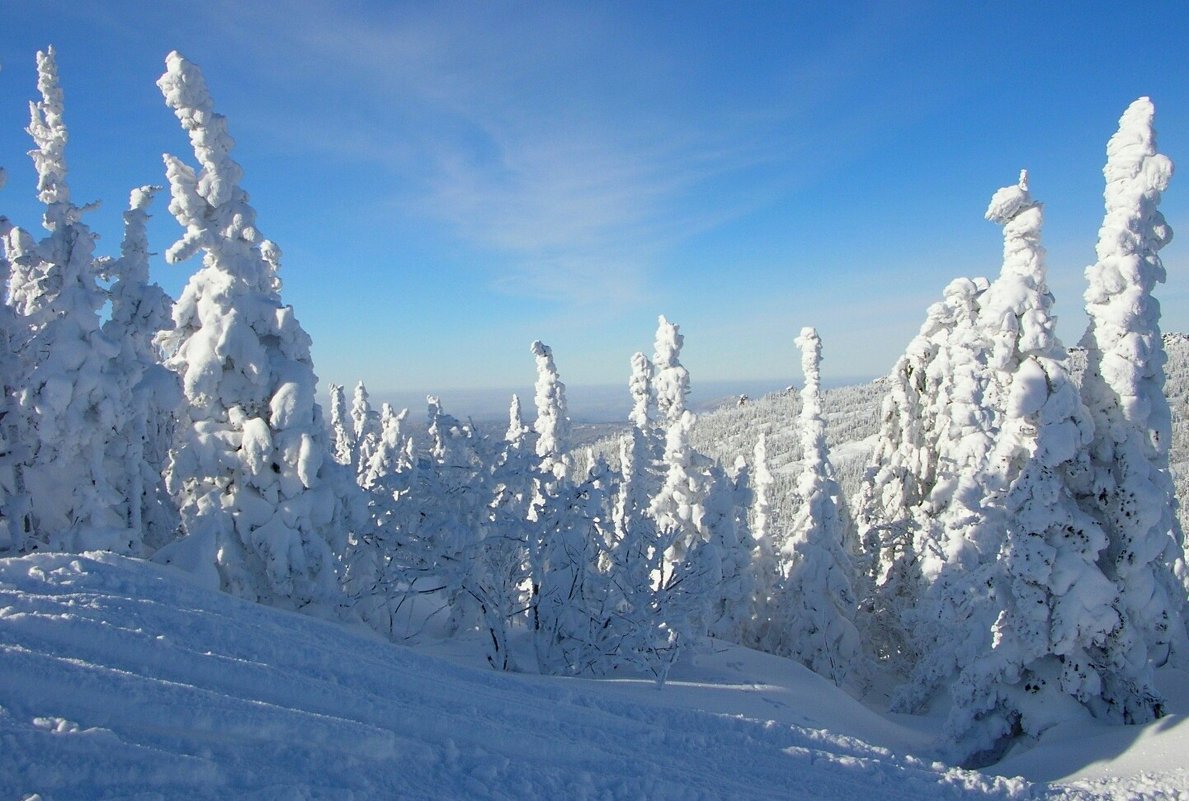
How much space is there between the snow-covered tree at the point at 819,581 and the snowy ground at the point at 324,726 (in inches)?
572

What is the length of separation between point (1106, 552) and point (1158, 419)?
3130mm

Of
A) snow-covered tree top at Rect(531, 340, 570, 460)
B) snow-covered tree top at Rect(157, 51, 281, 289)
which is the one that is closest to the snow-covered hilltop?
snow-covered tree top at Rect(157, 51, 281, 289)

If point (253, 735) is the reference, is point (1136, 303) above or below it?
above

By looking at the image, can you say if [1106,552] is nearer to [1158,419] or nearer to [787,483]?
[1158,419]

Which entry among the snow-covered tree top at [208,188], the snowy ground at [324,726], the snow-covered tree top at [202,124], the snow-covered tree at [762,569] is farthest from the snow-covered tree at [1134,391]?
the snow-covered tree top at [202,124]

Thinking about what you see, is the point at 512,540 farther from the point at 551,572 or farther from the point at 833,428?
the point at 833,428

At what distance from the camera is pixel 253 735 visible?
5.93 meters

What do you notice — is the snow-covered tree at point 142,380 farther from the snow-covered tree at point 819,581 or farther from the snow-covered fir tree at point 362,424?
the snow-covered fir tree at point 362,424

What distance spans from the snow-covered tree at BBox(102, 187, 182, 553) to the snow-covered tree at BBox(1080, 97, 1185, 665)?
68.0 ft

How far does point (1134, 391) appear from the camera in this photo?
15320mm

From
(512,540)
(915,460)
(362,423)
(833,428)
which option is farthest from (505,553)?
(833,428)

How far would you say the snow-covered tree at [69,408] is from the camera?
15828 millimetres

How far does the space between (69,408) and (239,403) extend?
437cm

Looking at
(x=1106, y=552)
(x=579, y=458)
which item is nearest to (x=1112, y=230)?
(x=1106, y=552)
